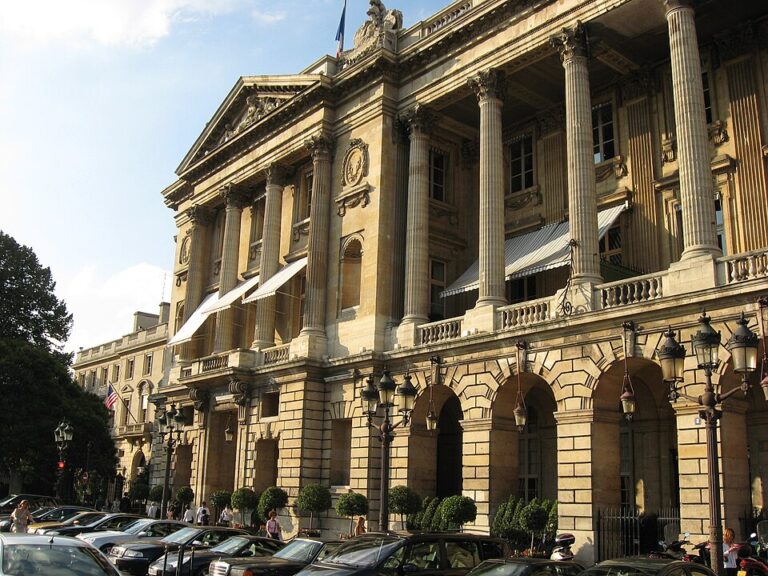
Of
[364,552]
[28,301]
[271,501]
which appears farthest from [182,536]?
[28,301]

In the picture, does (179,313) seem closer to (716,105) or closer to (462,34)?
(462,34)

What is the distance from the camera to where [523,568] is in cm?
1295

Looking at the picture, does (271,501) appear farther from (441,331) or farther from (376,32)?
(376,32)

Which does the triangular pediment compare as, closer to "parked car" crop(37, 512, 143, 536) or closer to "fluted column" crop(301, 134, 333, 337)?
"fluted column" crop(301, 134, 333, 337)

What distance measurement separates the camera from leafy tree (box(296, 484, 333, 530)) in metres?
30.9

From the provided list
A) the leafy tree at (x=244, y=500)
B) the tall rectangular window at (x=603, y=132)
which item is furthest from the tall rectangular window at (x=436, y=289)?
the leafy tree at (x=244, y=500)

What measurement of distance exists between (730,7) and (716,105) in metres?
3.08

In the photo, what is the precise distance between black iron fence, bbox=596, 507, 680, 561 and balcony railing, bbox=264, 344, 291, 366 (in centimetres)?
1611

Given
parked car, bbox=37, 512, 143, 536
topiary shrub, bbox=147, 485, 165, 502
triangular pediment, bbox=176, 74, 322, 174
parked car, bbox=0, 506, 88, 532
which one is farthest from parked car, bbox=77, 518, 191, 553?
triangular pediment, bbox=176, 74, 322, 174

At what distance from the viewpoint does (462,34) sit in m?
31.7

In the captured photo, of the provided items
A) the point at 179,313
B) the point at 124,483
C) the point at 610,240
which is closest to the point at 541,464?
the point at 610,240

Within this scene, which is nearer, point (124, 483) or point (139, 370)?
point (124, 483)

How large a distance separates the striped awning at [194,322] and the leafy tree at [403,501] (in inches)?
655

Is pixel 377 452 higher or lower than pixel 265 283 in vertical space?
lower
